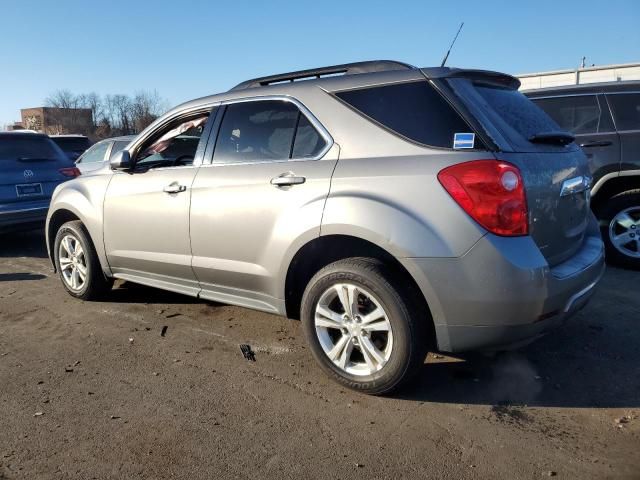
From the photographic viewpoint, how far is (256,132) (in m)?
3.80

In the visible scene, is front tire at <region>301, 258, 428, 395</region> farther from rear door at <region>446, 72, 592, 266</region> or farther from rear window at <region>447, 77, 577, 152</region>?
rear window at <region>447, 77, 577, 152</region>

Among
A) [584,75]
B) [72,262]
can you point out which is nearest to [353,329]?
[72,262]

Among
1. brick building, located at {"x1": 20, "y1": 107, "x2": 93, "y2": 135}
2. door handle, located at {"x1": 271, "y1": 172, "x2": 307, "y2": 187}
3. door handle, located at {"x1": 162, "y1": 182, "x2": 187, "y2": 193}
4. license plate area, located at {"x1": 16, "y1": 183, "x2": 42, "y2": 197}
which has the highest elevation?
brick building, located at {"x1": 20, "y1": 107, "x2": 93, "y2": 135}

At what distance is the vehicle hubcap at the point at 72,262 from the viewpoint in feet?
16.5

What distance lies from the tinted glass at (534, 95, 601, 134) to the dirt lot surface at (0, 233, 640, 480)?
2.33 metres

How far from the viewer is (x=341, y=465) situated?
2527 millimetres

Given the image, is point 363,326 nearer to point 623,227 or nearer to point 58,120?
point 623,227

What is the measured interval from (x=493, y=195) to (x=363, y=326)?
105 centimetres

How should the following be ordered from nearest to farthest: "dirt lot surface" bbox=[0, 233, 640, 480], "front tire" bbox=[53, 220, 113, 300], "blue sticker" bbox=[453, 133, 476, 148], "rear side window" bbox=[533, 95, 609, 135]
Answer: "dirt lot surface" bbox=[0, 233, 640, 480]
"blue sticker" bbox=[453, 133, 476, 148]
"front tire" bbox=[53, 220, 113, 300]
"rear side window" bbox=[533, 95, 609, 135]

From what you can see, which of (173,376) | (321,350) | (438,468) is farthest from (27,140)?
(438,468)

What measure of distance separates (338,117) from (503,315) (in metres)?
1.52

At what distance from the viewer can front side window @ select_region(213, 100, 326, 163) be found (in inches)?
136

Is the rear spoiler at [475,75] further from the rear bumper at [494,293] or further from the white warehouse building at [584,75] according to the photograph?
the white warehouse building at [584,75]

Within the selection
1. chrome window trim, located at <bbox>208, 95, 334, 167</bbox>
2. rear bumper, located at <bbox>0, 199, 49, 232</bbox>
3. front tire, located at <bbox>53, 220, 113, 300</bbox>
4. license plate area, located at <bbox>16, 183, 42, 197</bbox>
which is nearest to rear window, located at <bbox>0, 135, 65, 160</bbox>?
license plate area, located at <bbox>16, 183, 42, 197</bbox>
